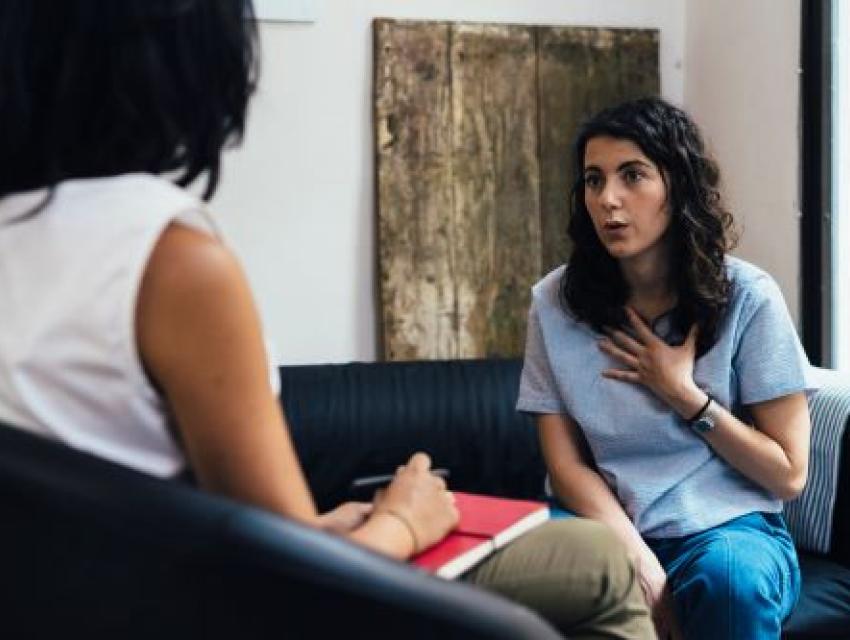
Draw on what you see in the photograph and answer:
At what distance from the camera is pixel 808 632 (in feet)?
6.26

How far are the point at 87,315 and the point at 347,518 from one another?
1.39 feet

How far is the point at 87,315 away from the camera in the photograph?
88 cm

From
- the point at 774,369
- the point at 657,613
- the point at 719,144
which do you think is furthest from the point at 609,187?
the point at 719,144

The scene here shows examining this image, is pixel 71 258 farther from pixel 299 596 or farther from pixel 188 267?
pixel 299 596

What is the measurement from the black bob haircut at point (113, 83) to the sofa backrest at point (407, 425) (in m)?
1.54

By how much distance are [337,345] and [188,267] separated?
197 cm

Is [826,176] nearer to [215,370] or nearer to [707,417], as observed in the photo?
[707,417]

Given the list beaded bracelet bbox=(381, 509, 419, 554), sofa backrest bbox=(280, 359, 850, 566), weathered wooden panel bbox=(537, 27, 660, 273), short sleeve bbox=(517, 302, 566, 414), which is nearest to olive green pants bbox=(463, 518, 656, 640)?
beaded bracelet bbox=(381, 509, 419, 554)

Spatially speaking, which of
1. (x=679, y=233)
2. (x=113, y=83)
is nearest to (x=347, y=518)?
(x=113, y=83)

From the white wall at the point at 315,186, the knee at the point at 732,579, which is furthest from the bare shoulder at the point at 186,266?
the white wall at the point at 315,186

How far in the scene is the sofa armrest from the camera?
2131mm

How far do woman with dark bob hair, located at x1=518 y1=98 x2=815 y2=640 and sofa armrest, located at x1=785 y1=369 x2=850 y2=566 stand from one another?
24 cm

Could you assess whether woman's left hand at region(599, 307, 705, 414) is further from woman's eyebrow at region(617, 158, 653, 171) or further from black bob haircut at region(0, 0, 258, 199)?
black bob haircut at region(0, 0, 258, 199)

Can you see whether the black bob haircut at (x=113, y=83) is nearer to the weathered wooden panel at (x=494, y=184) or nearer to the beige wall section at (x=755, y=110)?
the weathered wooden panel at (x=494, y=184)
